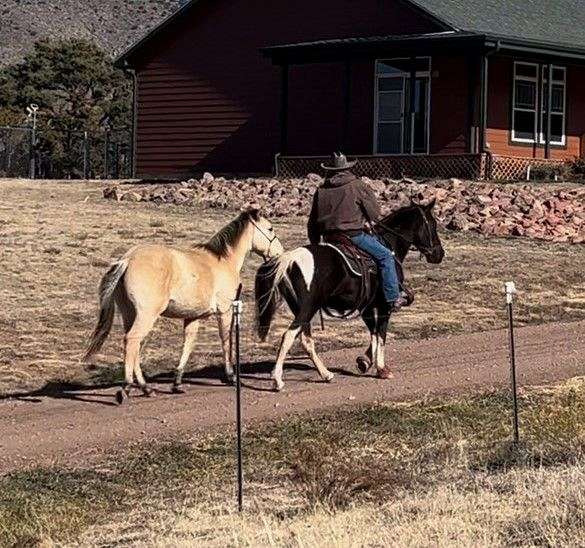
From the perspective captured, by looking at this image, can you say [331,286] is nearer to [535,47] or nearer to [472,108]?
[472,108]

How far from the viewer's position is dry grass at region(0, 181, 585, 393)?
16.2 meters

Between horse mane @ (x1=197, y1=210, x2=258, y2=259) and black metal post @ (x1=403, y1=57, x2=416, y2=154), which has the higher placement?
black metal post @ (x1=403, y1=57, x2=416, y2=154)

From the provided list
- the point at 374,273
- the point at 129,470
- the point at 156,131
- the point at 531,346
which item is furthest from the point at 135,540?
the point at 156,131

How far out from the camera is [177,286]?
13.4 m

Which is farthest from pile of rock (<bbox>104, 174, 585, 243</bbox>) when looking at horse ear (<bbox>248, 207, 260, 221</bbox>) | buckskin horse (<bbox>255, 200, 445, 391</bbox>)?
horse ear (<bbox>248, 207, 260, 221</bbox>)

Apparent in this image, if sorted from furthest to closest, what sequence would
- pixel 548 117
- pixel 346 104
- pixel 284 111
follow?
1. pixel 284 111
2. pixel 548 117
3. pixel 346 104

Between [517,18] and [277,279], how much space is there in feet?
80.2

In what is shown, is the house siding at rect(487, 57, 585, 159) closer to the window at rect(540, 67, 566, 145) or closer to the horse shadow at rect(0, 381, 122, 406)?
the window at rect(540, 67, 566, 145)

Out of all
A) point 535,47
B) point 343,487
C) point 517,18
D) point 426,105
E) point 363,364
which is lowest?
point 343,487

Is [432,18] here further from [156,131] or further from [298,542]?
[298,542]

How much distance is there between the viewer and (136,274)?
13031 mm

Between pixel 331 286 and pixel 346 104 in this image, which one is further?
pixel 346 104

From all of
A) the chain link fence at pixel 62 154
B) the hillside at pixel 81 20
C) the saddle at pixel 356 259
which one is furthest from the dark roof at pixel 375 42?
the hillside at pixel 81 20

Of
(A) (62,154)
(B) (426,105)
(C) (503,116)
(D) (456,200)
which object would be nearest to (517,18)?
(C) (503,116)
